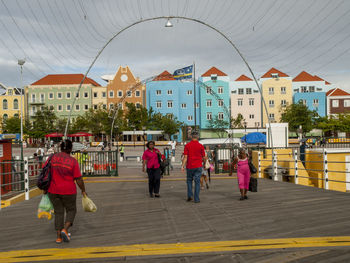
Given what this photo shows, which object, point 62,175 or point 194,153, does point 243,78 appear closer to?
point 194,153

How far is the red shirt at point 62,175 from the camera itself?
19.4 ft

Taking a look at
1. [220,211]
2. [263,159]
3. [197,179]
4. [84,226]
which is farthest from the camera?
[263,159]

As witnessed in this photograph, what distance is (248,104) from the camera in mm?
80062

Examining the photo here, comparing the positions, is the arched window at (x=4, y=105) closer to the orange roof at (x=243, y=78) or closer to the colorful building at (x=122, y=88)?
the colorful building at (x=122, y=88)

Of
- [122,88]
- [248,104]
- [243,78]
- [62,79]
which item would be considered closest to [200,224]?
[248,104]

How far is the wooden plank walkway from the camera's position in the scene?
505 centimetres

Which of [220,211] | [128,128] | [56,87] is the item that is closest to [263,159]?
[220,211]

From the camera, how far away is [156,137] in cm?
7744

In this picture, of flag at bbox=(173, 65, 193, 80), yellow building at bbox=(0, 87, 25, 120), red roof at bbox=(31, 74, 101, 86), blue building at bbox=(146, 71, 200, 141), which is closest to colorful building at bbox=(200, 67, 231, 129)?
blue building at bbox=(146, 71, 200, 141)

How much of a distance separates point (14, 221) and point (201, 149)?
463 centimetres

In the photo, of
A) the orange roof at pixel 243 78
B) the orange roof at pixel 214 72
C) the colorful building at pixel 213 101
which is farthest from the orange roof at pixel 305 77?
the colorful building at pixel 213 101

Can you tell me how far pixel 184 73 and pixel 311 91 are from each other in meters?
42.6

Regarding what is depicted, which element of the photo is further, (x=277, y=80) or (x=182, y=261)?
(x=277, y=80)

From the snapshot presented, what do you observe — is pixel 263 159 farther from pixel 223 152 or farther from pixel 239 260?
pixel 239 260
